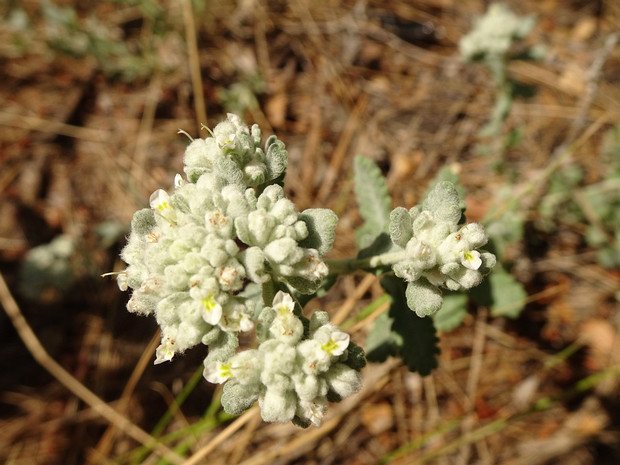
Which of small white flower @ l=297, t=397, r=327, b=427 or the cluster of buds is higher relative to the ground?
the cluster of buds

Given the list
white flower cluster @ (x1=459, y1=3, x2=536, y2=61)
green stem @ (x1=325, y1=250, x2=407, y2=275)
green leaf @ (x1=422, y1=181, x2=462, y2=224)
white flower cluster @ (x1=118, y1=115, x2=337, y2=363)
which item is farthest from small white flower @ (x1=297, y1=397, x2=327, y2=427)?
white flower cluster @ (x1=459, y1=3, x2=536, y2=61)

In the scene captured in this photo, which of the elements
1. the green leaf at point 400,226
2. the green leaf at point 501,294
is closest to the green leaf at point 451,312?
the green leaf at point 501,294

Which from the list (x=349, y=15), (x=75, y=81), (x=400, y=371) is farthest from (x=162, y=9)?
(x=400, y=371)

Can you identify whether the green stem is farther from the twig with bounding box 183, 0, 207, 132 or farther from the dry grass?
the twig with bounding box 183, 0, 207, 132

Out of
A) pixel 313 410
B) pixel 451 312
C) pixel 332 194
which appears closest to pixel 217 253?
pixel 313 410

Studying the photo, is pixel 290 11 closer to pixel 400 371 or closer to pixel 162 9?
pixel 162 9

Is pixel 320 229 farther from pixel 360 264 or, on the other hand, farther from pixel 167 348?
pixel 167 348

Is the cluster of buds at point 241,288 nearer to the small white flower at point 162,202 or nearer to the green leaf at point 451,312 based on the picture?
the small white flower at point 162,202
